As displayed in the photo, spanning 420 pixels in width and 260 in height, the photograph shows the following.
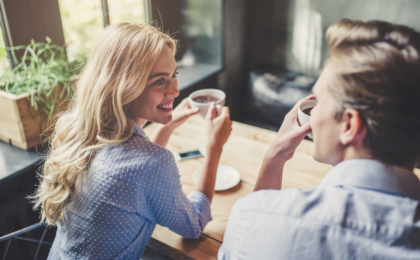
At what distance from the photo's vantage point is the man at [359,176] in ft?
1.80

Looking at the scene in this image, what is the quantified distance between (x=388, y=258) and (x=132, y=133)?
706 mm

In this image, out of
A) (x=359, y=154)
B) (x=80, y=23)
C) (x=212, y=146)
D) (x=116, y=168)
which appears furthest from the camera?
(x=80, y=23)

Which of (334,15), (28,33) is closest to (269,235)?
(28,33)

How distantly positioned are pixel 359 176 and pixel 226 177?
2.37ft

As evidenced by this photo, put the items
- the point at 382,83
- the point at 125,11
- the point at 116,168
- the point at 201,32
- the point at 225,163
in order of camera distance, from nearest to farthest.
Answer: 1. the point at 382,83
2. the point at 116,168
3. the point at 225,163
4. the point at 125,11
5. the point at 201,32

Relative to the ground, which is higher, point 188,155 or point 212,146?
point 212,146

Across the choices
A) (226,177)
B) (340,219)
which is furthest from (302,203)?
(226,177)

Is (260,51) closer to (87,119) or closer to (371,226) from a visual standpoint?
(87,119)

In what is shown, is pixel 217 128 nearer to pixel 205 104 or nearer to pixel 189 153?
pixel 205 104

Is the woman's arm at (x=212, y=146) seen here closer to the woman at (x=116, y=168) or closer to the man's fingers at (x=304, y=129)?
the woman at (x=116, y=168)

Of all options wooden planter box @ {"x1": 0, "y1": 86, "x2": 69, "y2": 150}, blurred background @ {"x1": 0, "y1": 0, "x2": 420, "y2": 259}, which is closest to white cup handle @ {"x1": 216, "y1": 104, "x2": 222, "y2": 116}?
wooden planter box @ {"x1": 0, "y1": 86, "x2": 69, "y2": 150}

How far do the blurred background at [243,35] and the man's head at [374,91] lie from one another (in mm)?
1415

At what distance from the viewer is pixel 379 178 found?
2.01 ft

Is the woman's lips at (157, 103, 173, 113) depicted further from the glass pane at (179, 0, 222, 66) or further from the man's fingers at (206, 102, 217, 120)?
the glass pane at (179, 0, 222, 66)
